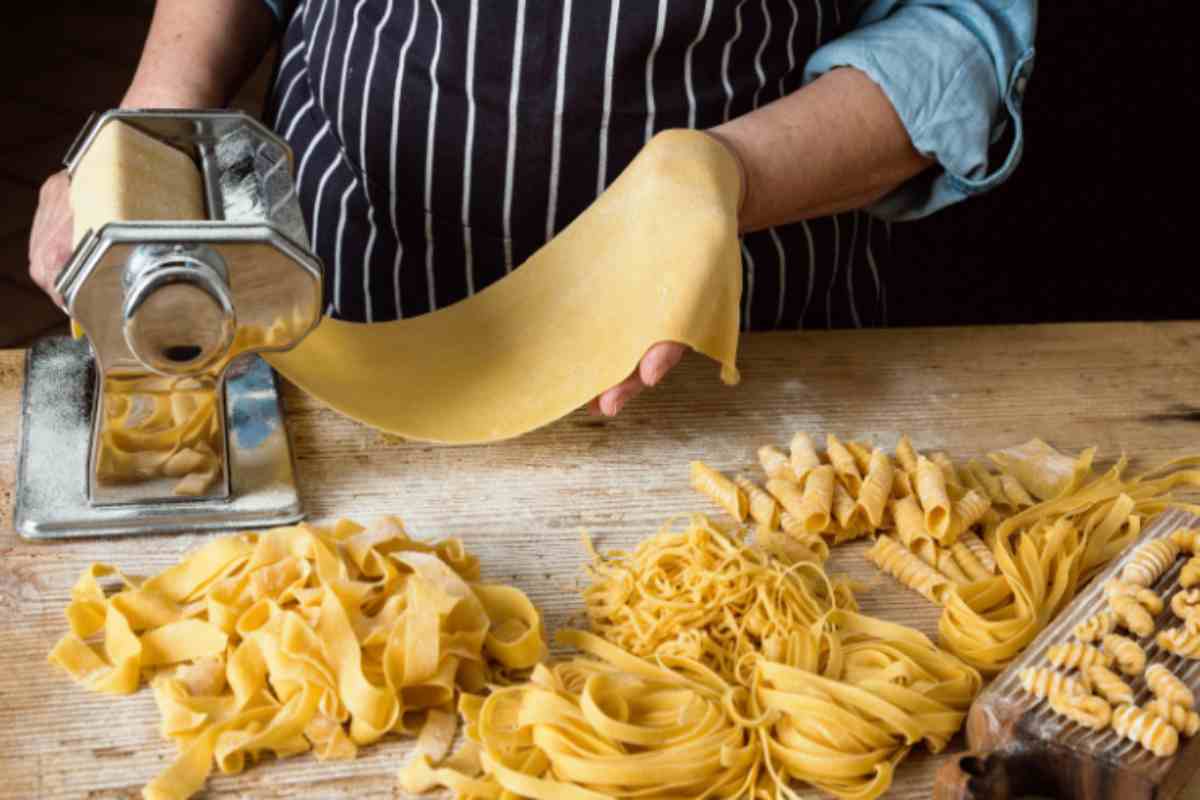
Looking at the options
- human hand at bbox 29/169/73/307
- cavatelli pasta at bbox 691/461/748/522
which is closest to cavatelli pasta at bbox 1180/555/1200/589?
cavatelli pasta at bbox 691/461/748/522

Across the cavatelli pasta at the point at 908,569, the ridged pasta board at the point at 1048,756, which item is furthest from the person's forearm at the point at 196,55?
the ridged pasta board at the point at 1048,756

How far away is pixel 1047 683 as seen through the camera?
1095 millimetres

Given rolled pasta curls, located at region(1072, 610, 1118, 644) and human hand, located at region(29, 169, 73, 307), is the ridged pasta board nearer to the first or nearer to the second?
rolled pasta curls, located at region(1072, 610, 1118, 644)

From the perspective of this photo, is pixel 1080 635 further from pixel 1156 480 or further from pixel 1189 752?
pixel 1156 480

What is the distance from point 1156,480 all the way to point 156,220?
1.00 meters

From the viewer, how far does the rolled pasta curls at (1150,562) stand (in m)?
1.21

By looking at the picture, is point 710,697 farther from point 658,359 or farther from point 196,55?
point 196,55

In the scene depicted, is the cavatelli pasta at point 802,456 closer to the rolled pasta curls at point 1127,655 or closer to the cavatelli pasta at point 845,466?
the cavatelli pasta at point 845,466

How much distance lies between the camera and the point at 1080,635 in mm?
1146

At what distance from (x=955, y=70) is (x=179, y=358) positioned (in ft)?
2.75

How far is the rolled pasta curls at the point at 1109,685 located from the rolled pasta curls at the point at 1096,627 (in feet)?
0.12

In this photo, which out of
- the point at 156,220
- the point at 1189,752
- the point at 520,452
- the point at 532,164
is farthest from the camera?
the point at 532,164

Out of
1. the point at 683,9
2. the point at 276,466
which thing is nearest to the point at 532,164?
the point at 683,9

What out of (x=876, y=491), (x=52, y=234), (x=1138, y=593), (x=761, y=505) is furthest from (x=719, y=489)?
(x=52, y=234)
